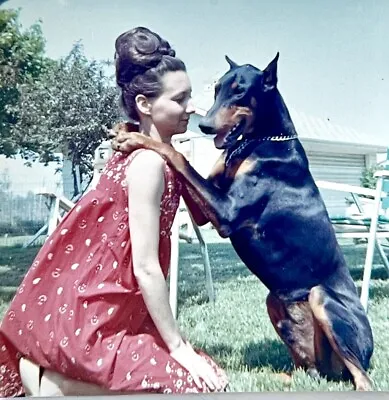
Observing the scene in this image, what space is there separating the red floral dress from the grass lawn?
232 millimetres

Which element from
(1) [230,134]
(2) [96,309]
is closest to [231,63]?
(1) [230,134]

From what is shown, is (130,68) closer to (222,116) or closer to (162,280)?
(222,116)

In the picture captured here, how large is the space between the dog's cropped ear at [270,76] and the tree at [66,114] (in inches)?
30.6

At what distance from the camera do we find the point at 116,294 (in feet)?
9.55

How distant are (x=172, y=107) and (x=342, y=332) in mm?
1318

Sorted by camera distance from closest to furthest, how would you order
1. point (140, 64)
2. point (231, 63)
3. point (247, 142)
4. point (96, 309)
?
point (96, 309)
point (140, 64)
point (247, 142)
point (231, 63)

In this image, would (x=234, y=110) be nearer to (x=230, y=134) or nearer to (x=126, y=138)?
(x=230, y=134)

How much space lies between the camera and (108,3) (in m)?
3.27

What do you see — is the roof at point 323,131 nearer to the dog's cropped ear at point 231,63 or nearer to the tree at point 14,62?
the dog's cropped ear at point 231,63

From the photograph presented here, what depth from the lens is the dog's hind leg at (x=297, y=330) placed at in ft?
10.5

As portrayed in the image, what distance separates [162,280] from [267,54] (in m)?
1.25

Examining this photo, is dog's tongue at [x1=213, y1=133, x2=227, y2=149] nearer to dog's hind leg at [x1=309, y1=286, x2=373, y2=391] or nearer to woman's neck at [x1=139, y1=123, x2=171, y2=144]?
woman's neck at [x1=139, y1=123, x2=171, y2=144]

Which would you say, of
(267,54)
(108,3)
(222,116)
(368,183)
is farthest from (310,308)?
(108,3)

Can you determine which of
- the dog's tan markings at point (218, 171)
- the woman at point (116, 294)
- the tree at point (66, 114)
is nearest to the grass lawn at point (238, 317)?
the woman at point (116, 294)
